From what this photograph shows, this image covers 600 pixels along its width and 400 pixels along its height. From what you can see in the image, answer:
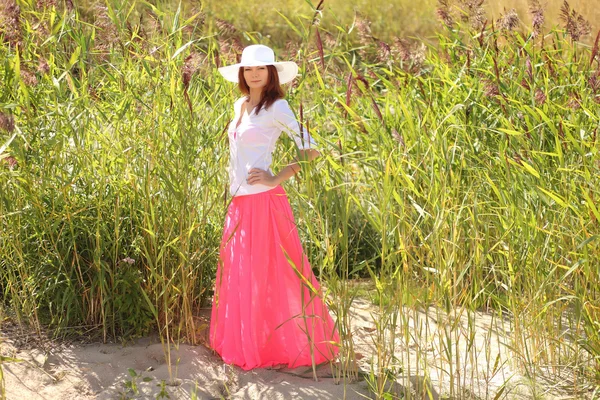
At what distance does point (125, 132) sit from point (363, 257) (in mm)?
1819

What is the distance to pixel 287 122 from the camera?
325cm

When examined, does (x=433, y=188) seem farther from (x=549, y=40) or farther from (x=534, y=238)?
(x=549, y=40)

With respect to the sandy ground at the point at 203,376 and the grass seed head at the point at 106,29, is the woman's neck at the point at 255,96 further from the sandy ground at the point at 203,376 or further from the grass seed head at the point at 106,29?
the sandy ground at the point at 203,376

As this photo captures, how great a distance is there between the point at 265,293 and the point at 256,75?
2.74 ft

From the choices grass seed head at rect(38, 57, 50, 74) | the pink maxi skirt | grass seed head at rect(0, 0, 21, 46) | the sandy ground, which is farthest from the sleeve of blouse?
grass seed head at rect(0, 0, 21, 46)

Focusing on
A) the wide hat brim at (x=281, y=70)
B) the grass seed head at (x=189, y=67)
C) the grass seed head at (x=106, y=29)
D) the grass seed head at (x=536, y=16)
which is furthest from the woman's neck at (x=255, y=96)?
the grass seed head at (x=536, y=16)

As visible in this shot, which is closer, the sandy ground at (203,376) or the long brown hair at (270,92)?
the sandy ground at (203,376)

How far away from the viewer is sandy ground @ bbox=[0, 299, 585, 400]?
314 centimetres

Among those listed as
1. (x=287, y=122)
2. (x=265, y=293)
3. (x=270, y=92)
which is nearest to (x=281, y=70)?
(x=270, y=92)

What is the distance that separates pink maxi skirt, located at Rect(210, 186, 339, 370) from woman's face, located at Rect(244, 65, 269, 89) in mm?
408

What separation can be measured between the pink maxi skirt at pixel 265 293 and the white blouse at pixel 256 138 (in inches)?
3.3

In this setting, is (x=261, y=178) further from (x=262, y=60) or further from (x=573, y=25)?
(x=573, y=25)

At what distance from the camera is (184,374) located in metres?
3.32

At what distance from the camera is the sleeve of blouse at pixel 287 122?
3164 mm
